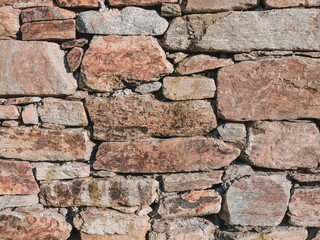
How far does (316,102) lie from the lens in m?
1.76

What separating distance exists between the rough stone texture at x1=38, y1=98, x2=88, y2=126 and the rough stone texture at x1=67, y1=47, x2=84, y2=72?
0.23 m

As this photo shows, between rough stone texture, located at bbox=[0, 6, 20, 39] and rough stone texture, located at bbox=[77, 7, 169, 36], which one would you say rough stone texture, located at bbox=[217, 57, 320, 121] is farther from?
rough stone texture, located at bbox=[0, 6, 20, 39]

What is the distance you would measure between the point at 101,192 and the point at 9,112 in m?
0.78

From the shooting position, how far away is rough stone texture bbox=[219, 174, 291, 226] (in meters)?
1.83

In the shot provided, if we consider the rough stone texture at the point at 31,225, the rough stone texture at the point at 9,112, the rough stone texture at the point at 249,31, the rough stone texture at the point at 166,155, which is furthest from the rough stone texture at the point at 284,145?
the rough stone texture at the point at 9,112

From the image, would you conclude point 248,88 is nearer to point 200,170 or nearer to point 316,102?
point 316,102

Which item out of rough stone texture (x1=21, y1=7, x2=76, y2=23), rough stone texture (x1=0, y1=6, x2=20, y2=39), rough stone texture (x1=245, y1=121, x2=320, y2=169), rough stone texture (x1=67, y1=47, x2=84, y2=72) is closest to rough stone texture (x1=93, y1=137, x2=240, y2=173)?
rough stone texture (x1=245, y1=121, x2=320, y2=169)

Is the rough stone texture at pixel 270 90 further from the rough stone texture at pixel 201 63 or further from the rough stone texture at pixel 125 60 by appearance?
the rough stone texture at pixel 125 60

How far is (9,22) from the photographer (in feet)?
6.18

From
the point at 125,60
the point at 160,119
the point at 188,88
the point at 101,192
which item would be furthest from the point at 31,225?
the point at 188,88

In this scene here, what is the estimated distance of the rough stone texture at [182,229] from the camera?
1846 millimetres

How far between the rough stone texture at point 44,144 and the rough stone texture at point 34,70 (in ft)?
0.83

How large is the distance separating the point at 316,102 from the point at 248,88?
0.41 metres

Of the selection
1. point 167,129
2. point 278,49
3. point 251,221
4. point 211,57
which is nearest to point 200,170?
point 167,129
